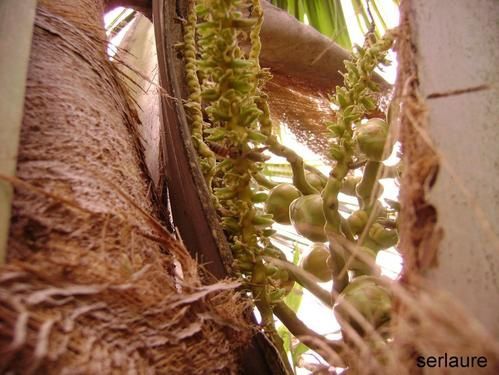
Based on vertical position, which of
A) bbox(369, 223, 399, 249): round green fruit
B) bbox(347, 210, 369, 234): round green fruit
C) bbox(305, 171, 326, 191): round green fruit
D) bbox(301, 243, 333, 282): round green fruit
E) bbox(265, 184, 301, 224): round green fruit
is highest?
bbox(305, 171, 326, 191): round green fruit

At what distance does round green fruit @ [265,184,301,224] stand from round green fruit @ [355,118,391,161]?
148 millimetres

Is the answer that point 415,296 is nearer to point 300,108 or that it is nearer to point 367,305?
point 367,305

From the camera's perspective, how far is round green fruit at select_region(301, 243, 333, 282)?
3.01 ft

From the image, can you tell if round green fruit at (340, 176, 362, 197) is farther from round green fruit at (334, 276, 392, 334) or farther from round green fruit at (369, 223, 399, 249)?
round green fruit at (334, 276, 392, 334)

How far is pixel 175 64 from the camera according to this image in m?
0.92

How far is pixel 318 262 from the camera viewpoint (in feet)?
3.01

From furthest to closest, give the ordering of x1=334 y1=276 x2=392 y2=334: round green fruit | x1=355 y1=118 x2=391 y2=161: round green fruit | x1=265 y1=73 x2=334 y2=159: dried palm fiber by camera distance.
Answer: x1=265 y1=73 x2=334 y2=159: dried palm fiber, x1=355 y1=118 x2=391 y2=161: round green fruit, x1=334 y1=276 x2=392 y2=334: round green fruit

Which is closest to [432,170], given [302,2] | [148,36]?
[148,36]

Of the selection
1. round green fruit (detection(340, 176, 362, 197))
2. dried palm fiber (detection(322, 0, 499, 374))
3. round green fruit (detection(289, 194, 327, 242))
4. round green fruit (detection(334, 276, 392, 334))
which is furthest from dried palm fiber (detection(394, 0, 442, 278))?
round green fruit (detection(340, 176, 362, 197))

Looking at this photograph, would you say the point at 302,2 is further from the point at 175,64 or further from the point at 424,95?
the point at 424,95

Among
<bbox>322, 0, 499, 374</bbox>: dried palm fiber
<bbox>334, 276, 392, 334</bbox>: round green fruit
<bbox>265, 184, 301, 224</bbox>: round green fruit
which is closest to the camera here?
<bbox>322, 0, 499, 374</bbox>: dried palm fiber

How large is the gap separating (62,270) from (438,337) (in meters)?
0.31

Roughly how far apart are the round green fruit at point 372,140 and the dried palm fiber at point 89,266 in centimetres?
30

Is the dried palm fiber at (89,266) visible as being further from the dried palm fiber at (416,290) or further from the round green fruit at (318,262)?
the round green fruit at (318,262)
